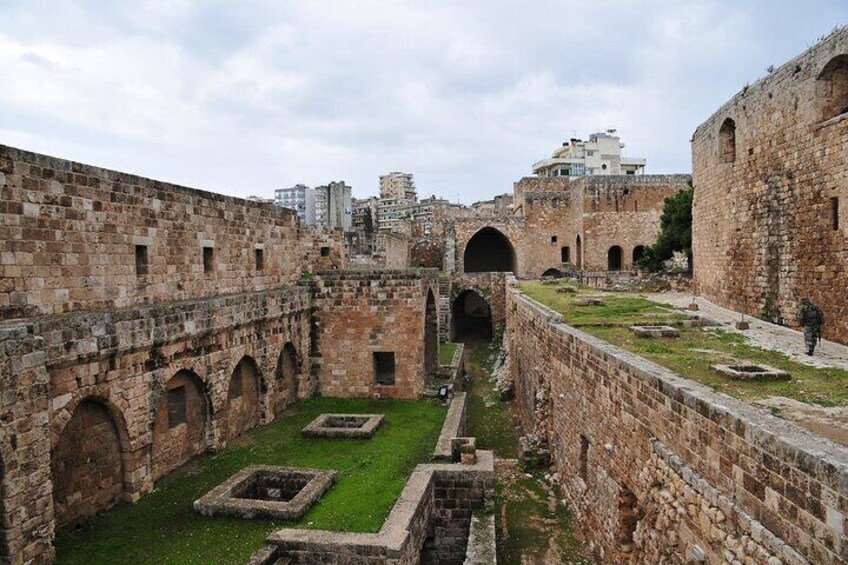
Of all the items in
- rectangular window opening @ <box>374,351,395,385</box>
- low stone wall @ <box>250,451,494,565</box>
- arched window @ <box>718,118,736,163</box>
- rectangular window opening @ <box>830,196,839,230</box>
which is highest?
arched window @ <box>718,118,736,163</box>

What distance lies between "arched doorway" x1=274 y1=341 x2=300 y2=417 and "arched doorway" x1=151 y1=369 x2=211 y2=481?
9.18 ft

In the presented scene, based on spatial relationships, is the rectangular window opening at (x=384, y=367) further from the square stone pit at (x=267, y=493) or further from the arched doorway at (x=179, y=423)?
the square stone pit at (x=267, y=493)

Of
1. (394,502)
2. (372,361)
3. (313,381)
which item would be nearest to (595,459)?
(394,502)

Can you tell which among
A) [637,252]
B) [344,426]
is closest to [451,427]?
[344,426]

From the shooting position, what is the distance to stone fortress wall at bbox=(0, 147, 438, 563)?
22.3ft

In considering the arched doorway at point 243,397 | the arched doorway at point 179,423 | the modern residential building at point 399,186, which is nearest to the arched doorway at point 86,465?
the arched doorway at point 179,423

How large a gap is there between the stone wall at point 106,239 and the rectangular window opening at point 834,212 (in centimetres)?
1176

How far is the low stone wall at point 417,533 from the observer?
24.9 ft

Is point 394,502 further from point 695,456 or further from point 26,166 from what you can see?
point 26,166

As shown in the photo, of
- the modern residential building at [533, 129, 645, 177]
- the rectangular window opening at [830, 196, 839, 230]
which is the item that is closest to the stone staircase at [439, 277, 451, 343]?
the rectangular window opening at [830, 196, 839, 230]

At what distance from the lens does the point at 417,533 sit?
28.9 feet

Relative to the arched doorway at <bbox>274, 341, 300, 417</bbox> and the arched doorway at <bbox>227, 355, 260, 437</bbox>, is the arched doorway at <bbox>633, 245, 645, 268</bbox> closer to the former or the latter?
the arched doorway at <bbox>274, 341, 300, 417</bbox>

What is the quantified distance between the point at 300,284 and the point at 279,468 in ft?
20.9

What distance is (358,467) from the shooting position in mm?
10500
